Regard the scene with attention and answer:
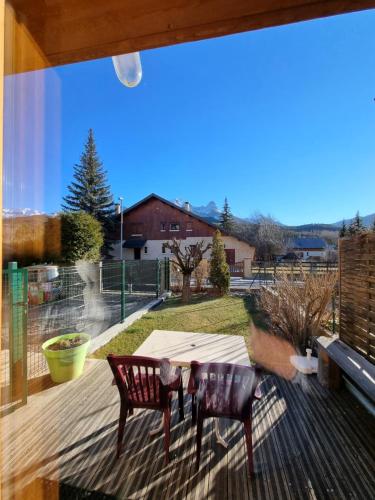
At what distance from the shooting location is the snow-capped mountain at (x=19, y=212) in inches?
18.1

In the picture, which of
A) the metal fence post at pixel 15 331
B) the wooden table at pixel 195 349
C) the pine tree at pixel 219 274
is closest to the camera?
the metal fence post at pixel 15 331

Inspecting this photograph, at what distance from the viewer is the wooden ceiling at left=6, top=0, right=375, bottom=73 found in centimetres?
72

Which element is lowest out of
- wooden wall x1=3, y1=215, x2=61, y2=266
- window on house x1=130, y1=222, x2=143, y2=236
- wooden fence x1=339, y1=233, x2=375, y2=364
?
wooden fence x1=339, y1=233, x2=375, y2=364

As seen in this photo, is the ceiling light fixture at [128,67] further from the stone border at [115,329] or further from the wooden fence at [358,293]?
the stone border at [115,329]

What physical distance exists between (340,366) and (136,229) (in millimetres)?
14099

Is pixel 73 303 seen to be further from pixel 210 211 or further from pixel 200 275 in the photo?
pixel 210 211

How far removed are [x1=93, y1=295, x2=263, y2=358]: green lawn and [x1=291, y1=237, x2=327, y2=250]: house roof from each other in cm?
1778

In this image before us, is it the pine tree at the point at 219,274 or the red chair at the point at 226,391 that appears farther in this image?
the pine tree at the point at 219,274

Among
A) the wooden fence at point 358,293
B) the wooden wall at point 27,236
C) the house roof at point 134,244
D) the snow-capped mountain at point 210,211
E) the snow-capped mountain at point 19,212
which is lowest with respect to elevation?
the wooden fence at point 358,293

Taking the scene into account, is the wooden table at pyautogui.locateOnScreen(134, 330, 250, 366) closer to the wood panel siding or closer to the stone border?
the stone border

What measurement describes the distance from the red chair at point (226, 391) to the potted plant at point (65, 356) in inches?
62.2

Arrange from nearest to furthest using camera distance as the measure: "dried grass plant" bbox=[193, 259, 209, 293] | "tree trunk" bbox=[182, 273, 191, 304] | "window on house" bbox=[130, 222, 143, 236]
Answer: "tree trunk" bbox=[182, 273, 191, 304] → "dried grass plant" bbox=[193, 259, 209, 293] → "window on house" bbox=[130, 222, 143, 236]

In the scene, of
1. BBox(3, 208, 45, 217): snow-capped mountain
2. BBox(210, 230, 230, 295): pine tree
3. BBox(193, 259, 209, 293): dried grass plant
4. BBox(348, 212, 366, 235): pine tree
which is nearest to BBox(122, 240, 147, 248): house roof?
BBox(193, 259, 209, 293): dried grass plant

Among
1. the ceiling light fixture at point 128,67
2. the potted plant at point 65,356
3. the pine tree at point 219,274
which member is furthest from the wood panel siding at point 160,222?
the ceiling light fixture at point 128,67
